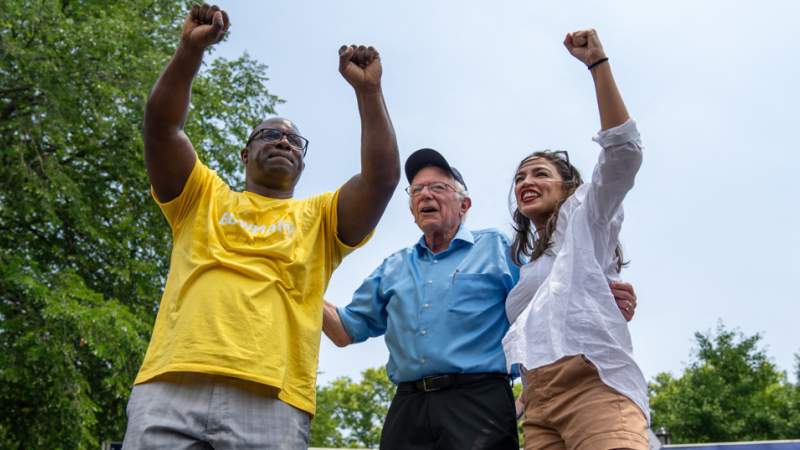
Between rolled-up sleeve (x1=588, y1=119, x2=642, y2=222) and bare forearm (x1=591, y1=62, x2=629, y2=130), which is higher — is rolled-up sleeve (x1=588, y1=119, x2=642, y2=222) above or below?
below

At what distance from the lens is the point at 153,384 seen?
279cm

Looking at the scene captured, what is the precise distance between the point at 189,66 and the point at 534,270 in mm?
1482

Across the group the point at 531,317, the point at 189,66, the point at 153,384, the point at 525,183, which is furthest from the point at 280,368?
the point at 525,183

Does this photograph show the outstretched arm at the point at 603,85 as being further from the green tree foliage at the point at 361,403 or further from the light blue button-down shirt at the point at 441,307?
the green tree foliage at the point at 361,403

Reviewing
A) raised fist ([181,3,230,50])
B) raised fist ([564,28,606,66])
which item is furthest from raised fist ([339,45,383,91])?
raised fist ([564,28,606,66])

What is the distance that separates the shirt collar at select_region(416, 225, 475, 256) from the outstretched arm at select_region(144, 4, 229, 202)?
4.27 feet

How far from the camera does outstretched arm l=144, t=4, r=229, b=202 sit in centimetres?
297

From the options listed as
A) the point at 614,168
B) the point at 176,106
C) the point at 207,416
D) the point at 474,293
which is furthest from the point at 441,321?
the point at 176,106

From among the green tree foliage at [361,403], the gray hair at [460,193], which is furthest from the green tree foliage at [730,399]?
the gray hair at [460,193]

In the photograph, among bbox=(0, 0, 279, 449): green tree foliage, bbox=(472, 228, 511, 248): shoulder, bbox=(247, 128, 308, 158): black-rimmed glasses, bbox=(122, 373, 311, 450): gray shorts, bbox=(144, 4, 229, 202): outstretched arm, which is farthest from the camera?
bbox=(0, 0, 279, 449): green tree foliage

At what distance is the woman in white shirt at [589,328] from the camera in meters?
2.86

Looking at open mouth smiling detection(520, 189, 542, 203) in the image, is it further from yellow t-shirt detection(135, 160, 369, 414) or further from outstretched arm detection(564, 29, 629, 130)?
yellow t-shirt detection(135, 160, 369, 414)

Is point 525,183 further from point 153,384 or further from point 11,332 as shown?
point 11,332

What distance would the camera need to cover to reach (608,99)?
291 cm
